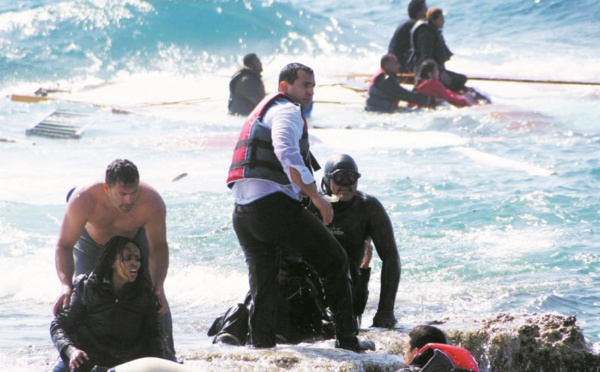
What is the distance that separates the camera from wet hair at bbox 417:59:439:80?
16203 mm

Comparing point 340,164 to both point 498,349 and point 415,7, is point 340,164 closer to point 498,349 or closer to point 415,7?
point 498,349

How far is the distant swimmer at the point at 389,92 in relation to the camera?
53.0 ft

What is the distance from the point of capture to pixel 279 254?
603 cm

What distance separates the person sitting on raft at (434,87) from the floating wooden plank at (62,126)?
208 inches

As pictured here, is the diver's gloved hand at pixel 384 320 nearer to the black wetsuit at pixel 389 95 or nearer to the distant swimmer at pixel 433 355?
the distant swimmer at pixel 433 355

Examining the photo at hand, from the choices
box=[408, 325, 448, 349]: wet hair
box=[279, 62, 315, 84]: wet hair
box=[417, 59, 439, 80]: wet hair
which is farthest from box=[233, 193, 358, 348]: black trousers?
box=[417, 59, 439, 80]: wet hair

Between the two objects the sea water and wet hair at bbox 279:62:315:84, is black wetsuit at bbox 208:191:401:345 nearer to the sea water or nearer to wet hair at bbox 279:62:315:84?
the sea water

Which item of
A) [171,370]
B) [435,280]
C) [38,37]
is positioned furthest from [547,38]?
[171,370]

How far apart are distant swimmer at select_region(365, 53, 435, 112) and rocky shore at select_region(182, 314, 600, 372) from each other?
10221 millimetres

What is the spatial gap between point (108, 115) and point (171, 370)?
48.2 feet

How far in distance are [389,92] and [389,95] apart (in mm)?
88

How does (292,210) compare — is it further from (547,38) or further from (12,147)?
(547,38)

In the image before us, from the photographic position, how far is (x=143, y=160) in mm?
14625

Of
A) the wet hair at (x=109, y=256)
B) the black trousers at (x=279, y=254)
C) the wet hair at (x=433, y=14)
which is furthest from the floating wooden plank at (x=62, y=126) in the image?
the wet hair at (x=109, y=256)
